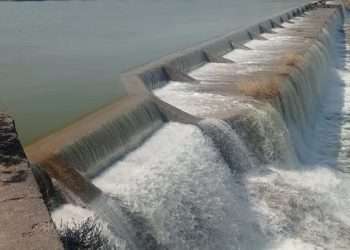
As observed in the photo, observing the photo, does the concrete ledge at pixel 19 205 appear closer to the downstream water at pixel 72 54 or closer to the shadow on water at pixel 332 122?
the downstream water at pixel 72 54

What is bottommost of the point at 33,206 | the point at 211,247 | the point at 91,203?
the point at 211,247

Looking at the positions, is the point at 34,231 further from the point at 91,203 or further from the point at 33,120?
the point at 33,120

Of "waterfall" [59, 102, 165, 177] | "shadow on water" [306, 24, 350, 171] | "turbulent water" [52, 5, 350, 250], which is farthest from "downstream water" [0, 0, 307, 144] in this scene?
"shadow on water" [306, 24, 350, 171]

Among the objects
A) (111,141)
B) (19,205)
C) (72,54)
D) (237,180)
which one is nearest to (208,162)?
(237,180)

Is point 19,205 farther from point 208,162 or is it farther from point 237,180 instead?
point 237,180

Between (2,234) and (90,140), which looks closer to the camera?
(2,234)

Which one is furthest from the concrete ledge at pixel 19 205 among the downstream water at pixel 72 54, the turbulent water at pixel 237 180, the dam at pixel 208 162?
the downstream water at pixel 72 54

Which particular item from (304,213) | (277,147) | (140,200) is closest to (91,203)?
(140,200)

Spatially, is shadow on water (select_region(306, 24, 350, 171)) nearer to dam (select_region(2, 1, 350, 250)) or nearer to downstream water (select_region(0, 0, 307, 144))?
dam (select_region(2, 1, 350, 250))
